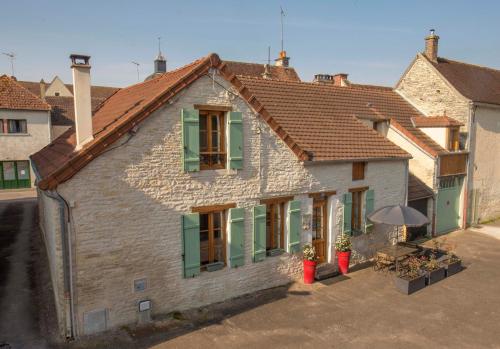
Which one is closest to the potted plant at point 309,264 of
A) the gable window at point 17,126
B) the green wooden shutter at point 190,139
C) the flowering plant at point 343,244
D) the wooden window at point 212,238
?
the flowering plant at point 343,244

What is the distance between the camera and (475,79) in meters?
21.5

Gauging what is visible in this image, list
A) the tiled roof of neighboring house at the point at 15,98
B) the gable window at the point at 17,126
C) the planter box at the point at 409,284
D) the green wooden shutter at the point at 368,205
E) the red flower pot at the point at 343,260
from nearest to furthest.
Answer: the planter box at the point at 409,284
the red flower pot at the point at 343,260
the green wooden shutter at the point at 368,205
the tiled roof of neighboring house at the point at 15,98
the gable window at the point at 17,126

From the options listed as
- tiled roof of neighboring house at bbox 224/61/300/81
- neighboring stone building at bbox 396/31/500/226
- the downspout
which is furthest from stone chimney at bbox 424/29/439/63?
the downspout

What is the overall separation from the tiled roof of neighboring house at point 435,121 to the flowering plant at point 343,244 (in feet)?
28.1

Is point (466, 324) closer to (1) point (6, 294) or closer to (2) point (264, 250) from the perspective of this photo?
(2) point (264, 250)

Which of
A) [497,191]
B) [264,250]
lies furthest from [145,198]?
[497,191]

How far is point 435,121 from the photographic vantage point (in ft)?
59.0

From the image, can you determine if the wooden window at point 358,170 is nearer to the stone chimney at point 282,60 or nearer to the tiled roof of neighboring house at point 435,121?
the tiled roof of neighboring house at point 435,121

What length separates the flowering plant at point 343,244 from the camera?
12641 millimetres

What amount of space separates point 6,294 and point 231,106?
8.07 m

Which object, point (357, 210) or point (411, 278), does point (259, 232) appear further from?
point (411, 278)

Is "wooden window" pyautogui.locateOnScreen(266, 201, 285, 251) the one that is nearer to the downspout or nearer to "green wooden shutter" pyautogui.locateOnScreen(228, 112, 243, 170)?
"green wooden shutter" pyautogui.locateOnScreen(228, 112, 243, 170)

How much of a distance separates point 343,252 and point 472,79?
1486 centimetres

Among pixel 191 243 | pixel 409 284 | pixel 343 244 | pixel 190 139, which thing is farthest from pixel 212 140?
pixel 409 284
